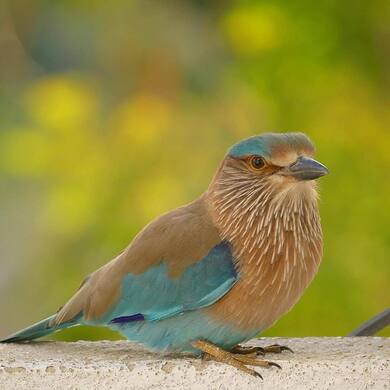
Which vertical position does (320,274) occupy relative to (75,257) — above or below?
below

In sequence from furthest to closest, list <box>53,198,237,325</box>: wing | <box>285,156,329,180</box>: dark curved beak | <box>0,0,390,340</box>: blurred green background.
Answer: <box>0,0,390,340</box>: blurred green background < <box>53,198,237,325</box>: wing < <box>285,156,329,180</box>: dark curved beak

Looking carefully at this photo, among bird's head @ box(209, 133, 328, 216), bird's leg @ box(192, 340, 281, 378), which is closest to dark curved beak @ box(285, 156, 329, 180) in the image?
bird's head @ box(209, 133, 328, 216)

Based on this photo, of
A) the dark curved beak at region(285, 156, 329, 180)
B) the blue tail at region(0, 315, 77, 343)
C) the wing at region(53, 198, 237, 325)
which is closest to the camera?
the dark curved beak at region(285, 156, 329, 180)

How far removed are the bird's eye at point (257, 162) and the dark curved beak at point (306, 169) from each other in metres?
0.07

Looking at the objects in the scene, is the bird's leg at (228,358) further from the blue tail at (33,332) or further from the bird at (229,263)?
the blue tail at (33,332)

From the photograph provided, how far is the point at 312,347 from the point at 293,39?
201 centimetres

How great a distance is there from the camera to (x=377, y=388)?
2.30 meters

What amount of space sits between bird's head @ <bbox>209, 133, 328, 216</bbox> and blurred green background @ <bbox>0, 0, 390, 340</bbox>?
1795 mm

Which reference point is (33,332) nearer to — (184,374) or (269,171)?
(184,374)

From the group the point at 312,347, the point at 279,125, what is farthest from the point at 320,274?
the point at 312,347

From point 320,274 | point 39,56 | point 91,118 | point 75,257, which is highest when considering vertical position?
point 39,56

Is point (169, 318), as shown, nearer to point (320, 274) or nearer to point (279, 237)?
point (279, 237)

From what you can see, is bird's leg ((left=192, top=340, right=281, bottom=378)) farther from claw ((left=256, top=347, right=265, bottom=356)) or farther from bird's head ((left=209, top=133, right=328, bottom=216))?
bird's head ((left=209, top=133, right=328, bottom=216))

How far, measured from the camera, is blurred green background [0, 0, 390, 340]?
418 cm
